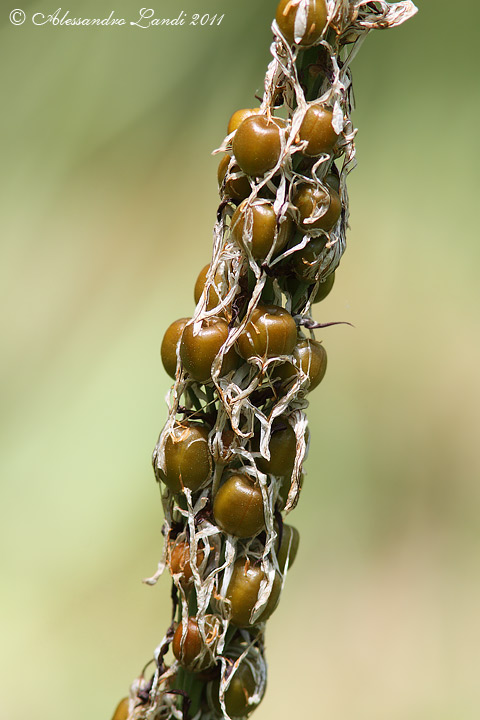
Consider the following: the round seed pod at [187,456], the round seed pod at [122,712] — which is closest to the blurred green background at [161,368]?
the round seed pod at [122,712]

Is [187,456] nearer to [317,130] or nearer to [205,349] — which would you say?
[205,349]

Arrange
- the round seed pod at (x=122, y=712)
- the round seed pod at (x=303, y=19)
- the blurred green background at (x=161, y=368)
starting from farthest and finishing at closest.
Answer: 1. the blurred green background at (x=161, y=368)
2. the round seed pod at (x=122, y=712)
3. the round seed pod at (x=303, y=19)

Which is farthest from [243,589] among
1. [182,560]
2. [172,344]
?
[172,344]

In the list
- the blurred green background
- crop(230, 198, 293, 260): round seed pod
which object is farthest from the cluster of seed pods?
the blurred green background

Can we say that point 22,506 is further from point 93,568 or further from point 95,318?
point 95,318

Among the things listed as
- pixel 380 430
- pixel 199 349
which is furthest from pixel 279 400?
pixel 380 430

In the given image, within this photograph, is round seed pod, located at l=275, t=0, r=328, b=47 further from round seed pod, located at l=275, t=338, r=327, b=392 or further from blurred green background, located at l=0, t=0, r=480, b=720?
blurred green background, located at l=0, t=0, r=480, b=720

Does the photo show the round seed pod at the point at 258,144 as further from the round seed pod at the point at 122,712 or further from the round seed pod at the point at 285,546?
the round seed pod at the point at 122,712
